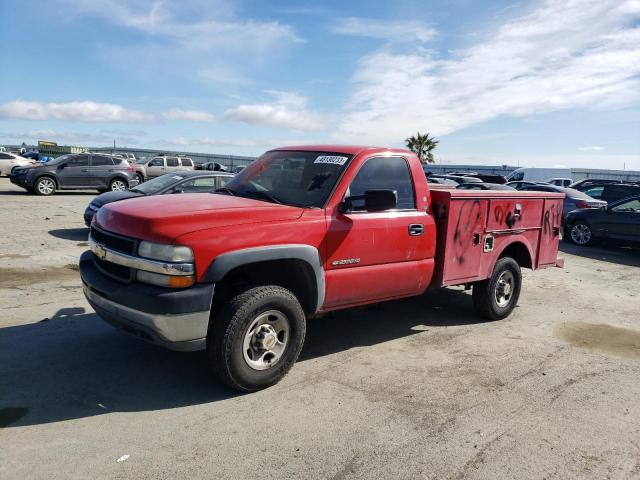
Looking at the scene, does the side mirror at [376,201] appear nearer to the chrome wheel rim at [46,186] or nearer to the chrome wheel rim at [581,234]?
the chrome wheel rim at [581,234]

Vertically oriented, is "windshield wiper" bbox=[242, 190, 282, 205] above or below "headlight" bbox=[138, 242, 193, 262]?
above

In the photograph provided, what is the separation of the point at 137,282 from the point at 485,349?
350 cm

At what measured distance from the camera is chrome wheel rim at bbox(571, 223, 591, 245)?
44.3ft

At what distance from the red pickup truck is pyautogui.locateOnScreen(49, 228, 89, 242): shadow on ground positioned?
21.9ft

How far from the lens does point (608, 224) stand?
506 inches

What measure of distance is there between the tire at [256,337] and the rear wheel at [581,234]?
11.7 meters

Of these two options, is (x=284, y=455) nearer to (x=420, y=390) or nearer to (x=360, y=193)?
(x=420, y=390)

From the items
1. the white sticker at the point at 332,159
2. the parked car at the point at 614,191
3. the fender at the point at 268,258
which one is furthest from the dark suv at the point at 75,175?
the fender at the point at 268,258

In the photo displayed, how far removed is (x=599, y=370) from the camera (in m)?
4.86

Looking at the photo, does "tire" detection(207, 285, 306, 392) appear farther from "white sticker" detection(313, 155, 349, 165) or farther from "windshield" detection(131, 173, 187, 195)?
"windshield" detection(131, 173, 187, 195)

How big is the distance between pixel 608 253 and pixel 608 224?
74cm

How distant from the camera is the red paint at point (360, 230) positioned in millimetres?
3768

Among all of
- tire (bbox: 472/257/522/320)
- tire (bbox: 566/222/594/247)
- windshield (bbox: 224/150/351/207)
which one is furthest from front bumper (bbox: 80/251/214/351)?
tire (bbox: 566/222/594/247)

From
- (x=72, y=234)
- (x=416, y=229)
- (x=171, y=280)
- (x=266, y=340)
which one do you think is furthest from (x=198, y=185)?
(x=171, y=280)
